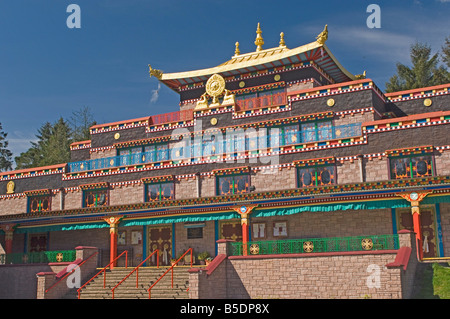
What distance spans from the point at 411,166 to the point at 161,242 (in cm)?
1467

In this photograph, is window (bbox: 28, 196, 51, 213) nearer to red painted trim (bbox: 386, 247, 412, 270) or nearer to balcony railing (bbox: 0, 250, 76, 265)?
balcony railing (bbox: 0, 250, 76, 265)

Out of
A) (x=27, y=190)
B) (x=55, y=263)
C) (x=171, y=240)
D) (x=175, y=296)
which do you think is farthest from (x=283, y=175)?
(x=27, y=190)

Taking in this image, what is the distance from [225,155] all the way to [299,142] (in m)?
4.36

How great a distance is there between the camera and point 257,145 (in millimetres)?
32500

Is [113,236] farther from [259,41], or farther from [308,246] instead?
[259,41]

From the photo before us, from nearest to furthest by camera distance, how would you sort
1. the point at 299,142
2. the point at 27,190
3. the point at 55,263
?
the point at 55,263
the point at 299,142
the point at 27,190

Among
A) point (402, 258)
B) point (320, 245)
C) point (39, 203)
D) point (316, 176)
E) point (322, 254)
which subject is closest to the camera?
point (402, 258)

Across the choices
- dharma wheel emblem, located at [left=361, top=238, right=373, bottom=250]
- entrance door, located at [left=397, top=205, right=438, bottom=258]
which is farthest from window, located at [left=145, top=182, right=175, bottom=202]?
entrance door, located at [left=397, top=205, right=438, bottom=258]

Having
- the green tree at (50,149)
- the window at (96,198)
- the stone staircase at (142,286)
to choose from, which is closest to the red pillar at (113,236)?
the stone staircase at (142,286)

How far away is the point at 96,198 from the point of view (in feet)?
119

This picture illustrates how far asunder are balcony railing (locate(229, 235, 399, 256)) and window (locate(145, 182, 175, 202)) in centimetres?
921

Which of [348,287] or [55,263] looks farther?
[55,263]

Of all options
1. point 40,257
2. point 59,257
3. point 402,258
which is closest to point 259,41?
point 59,257
